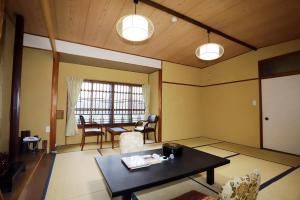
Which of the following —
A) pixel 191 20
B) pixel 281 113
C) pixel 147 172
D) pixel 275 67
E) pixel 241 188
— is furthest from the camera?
pixel 275 67

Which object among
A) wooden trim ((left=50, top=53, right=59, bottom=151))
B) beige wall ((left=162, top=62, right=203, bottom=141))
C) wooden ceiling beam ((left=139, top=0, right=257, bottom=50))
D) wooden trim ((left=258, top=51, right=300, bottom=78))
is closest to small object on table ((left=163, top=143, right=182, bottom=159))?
wooden ceiling beam ((left=139, top=0, right=257, bottom=50))

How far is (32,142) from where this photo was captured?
2957mm

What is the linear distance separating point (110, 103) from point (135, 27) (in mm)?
3261

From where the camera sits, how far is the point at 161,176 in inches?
Answer: 52.3

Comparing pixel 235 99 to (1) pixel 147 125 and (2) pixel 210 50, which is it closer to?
(2) pixel 210 50

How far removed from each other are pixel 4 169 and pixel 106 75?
10.9 feet

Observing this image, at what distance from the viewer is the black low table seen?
1166 mm

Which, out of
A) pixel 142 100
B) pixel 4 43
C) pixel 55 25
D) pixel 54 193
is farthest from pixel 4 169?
pixel 142 100

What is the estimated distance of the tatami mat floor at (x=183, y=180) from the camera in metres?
1.88

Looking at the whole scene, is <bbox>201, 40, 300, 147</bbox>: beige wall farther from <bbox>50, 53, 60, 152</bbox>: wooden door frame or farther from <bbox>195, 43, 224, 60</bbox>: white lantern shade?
<bbox>50, 53, 60, 152</bbox>: wooden door frame

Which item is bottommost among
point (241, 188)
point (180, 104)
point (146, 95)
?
point (241, 188)

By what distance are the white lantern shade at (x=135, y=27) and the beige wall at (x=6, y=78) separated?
2.01m

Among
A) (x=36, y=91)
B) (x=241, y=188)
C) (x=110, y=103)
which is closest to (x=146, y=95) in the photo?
(x=110, y=103)

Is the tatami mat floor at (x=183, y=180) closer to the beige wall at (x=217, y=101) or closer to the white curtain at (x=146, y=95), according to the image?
the beige wall at (x=217, y=101)
